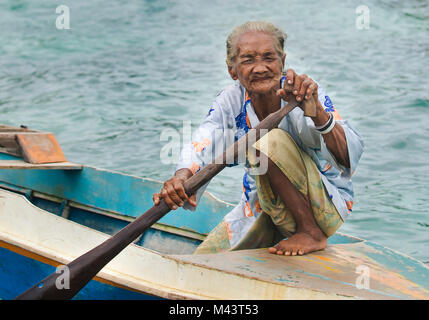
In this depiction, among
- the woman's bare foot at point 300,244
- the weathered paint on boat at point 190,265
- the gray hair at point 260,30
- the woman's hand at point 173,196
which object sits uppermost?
the gray hair at point 260,30

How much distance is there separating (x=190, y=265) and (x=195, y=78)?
24.2ft

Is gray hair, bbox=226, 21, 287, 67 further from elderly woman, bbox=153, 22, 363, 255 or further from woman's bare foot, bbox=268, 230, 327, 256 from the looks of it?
woman's bare foot, bbox=268, 230, 327, 256

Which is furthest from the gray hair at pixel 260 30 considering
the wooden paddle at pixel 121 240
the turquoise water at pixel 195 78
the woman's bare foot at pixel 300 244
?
the turquoise water at pixel 195 78

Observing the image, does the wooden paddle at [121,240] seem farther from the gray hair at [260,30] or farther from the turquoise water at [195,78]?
the turquoise water at [195,78]

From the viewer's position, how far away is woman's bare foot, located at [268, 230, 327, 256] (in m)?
2.74

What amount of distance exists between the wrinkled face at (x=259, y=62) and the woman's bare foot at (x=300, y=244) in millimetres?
664

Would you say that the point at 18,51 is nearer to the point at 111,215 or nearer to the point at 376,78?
the point at 376,78

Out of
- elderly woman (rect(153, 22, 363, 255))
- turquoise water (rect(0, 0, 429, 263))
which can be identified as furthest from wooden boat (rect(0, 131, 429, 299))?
turquoise water (rect(0, 0, 429, 263))

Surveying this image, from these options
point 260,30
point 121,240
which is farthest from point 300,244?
point 260,30

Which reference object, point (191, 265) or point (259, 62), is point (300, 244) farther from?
point (259, 62)

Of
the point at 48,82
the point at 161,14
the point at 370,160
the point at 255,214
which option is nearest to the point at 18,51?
the point at 48,82

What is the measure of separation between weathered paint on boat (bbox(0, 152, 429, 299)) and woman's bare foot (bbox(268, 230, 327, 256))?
0.12 ft

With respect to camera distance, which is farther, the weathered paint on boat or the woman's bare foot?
the woman's bare foot

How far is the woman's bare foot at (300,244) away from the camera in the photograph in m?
2.74
